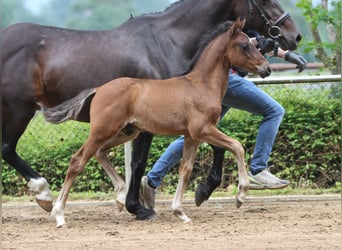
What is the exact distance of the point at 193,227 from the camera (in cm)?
679

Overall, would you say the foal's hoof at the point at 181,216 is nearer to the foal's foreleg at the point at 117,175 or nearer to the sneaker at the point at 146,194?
the foal's foreleg at the point at 117,175

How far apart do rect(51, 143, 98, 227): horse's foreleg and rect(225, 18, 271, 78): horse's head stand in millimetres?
1375

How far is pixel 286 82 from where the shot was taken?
353 inches

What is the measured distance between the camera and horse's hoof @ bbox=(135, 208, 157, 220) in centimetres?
736

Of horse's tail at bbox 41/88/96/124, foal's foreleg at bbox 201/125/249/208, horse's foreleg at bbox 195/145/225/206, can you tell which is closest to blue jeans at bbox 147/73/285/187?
horse's foreleg at bbox 195/145/225/206

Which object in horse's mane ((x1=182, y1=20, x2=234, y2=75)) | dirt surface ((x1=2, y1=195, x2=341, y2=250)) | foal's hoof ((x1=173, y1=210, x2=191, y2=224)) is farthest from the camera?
horse's mane ((x1=182, y1=20, x2=234, y2=75))

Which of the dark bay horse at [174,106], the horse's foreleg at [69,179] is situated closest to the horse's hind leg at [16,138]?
the dark bay horse at [174,106]

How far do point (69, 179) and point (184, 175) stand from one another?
3.11 ft

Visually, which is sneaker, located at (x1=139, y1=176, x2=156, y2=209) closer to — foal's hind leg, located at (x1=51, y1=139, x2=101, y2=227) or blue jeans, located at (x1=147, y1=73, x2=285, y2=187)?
blue jeans, located at (x1=147, y1=73, x2=285, y2=187)

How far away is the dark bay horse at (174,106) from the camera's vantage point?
22.5ft

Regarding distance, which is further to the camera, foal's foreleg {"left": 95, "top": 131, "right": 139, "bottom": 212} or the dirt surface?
foal's foreleg {"left": 95, "top": 131, "right": 139, "bottom": 212}

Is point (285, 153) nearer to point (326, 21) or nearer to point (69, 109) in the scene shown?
point (326, 21)

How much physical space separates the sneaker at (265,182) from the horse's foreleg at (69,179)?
1.62 metres

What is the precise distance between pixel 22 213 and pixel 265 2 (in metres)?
3.06
